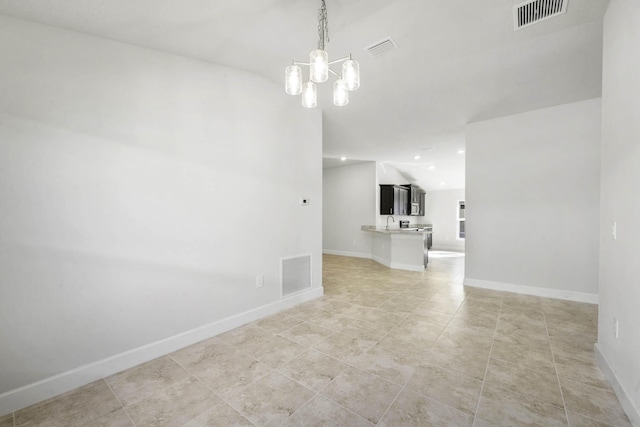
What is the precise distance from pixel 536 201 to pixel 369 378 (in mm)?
3849

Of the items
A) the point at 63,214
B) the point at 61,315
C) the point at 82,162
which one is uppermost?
the point at 82,162

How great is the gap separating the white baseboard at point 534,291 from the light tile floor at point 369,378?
52cm

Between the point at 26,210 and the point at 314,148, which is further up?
the point at 314,148

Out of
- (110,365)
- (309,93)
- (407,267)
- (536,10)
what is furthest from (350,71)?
(407,267)

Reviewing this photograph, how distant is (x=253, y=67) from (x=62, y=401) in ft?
10.9

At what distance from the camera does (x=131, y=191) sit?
85.4 inches

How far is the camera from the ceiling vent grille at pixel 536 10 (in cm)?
200

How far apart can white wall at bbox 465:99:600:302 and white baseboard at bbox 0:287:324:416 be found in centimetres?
387

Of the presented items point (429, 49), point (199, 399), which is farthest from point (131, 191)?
point (429, 49)

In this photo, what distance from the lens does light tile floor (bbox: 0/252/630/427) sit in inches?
62.7

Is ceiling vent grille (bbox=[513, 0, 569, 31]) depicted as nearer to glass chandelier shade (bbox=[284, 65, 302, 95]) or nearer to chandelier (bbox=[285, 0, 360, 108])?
chandelier (bbox=[285, 0, 360, 108])

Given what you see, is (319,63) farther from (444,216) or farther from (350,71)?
(444,216)

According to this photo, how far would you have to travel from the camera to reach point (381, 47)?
2.52m

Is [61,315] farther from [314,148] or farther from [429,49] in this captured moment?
[429,49]
